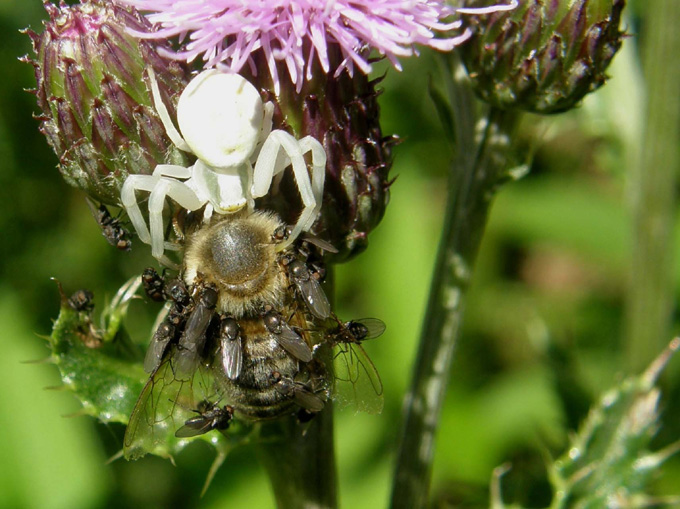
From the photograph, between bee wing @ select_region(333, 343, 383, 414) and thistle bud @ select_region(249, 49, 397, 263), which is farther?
thistle bud @ select_region(249, 49, 397, 263)

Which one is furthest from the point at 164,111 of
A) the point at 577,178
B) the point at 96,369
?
the point at 577,178

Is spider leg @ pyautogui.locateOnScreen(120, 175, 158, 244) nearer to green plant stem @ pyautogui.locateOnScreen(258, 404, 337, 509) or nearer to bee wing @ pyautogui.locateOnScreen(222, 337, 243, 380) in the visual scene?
bee wing @ pyautogui.locateOnScreen(222, 337, 243, 380)

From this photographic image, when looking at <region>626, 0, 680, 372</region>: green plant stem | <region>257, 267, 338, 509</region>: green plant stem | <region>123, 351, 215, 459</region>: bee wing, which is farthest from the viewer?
<region>626, 0, 680, 372</region>: green plant stem

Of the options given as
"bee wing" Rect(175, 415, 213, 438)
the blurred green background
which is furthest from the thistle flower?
the blurred green background

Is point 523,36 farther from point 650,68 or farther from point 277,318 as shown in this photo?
point 277,318

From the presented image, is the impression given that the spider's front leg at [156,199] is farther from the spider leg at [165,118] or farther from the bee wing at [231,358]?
the bee wing at [231,358]

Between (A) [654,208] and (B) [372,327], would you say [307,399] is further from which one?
(A) [654,208]

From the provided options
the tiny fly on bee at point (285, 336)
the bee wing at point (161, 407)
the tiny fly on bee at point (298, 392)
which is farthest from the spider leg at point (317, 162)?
the bee wing at point (161, 407)

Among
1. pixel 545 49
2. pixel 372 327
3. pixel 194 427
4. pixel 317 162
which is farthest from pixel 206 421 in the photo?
pixel 545 49
